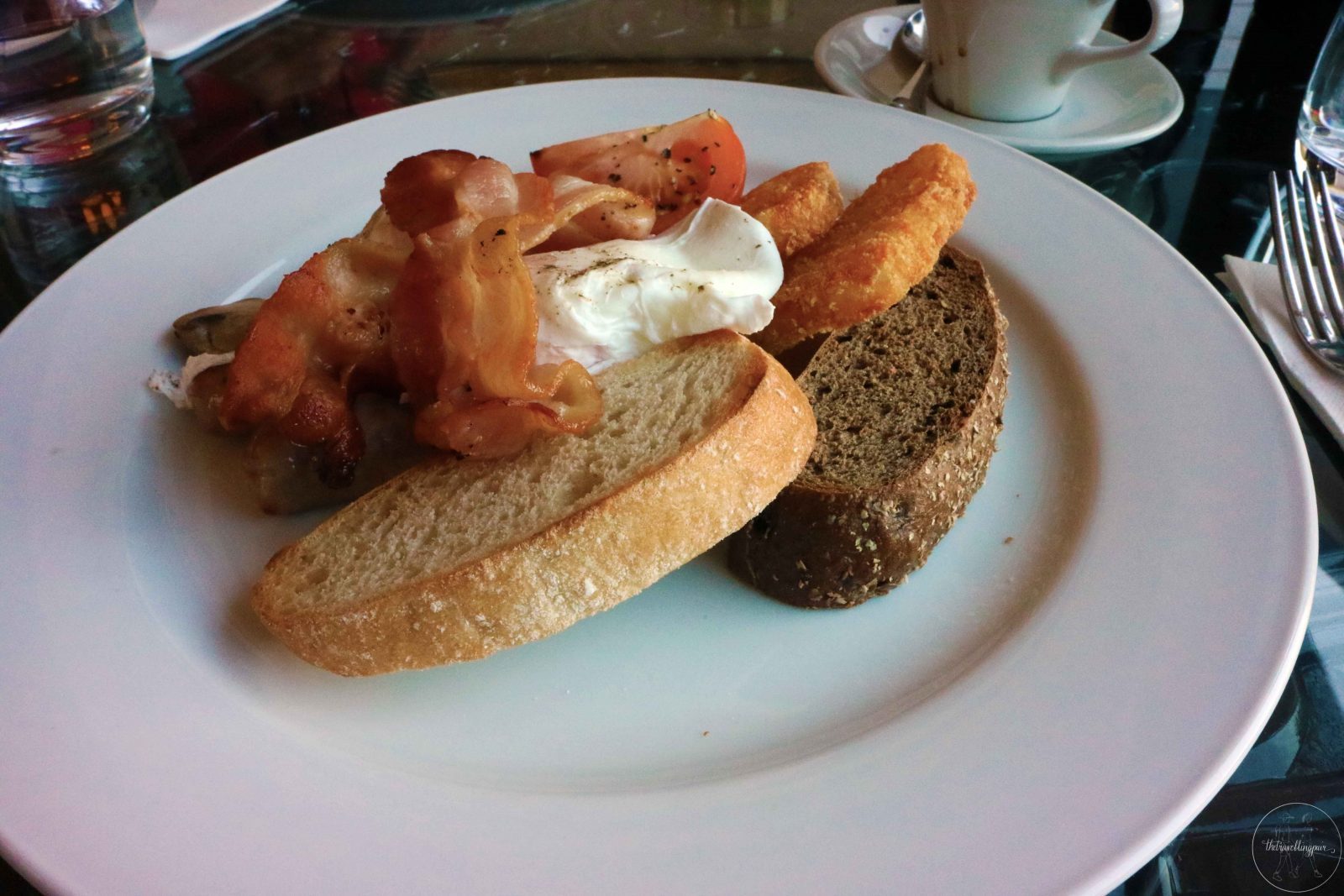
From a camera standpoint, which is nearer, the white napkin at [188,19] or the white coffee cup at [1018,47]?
the white coffee cup at [1018,47]

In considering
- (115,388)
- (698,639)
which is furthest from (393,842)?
(115,388)

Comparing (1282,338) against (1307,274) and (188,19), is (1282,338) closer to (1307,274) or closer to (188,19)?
(1307,274)

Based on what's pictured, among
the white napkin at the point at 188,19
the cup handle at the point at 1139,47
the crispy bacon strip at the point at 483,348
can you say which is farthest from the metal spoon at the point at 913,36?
the white napkin at the point at 188,19

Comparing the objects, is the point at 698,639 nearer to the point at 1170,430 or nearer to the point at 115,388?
the point at 1170,430

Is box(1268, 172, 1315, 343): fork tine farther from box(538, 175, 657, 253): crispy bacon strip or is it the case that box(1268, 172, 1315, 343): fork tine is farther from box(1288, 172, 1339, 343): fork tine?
box(538, 175, 657, 253): crispy bacon strip

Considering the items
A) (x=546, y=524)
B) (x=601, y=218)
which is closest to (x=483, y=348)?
(x=546, y=524)

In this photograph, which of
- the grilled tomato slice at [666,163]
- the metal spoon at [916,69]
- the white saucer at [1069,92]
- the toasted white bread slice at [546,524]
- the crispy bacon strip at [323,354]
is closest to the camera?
the toasted white bread slice at [546,524]

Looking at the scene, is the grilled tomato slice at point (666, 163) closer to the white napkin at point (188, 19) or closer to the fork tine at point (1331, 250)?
the fork tine at point (1331, 250)
